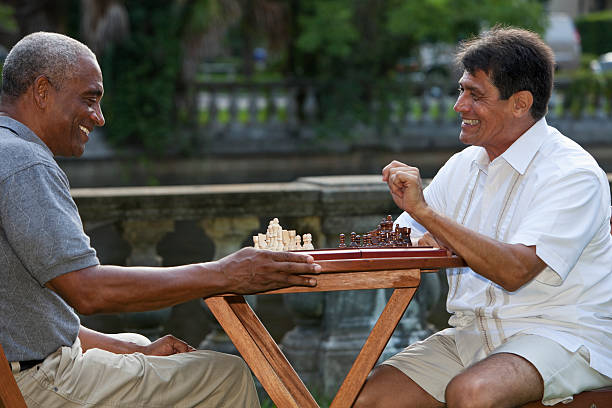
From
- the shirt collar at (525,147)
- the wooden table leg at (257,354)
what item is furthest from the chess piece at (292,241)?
the shirt collar at (525,147)

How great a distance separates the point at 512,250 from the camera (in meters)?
2.85

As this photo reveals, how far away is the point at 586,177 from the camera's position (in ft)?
9.73

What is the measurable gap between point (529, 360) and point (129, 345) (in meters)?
1.35

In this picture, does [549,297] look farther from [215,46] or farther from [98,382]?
[215,46]

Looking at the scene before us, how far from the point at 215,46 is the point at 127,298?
43.3 feet

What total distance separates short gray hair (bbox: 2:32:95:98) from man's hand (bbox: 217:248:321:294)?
76 centimetres

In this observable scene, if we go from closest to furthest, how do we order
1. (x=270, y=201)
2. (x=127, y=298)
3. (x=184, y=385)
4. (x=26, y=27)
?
(x=127, y=298)
(x=184, y=385)
(x=270, y=201)
(x=26, y=27)

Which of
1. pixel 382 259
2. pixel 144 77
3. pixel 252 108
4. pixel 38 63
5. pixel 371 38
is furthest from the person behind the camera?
pixel 371 38

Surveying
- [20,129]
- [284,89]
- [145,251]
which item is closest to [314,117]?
[284,89]

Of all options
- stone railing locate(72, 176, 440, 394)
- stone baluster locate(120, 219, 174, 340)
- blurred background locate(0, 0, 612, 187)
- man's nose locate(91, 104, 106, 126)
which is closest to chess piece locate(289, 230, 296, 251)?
man's nose locate(91, 104, 106, 126)

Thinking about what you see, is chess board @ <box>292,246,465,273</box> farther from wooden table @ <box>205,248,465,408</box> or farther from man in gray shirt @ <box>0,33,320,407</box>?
man in gray shirt @ <box>0,33,320,407</box>

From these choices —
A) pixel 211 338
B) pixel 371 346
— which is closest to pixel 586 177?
pixel 371 346

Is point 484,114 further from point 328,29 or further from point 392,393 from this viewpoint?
point 328,29

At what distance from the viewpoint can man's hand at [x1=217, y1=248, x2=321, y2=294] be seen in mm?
2629
